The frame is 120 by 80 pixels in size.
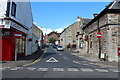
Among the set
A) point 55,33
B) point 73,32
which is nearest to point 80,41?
point 73,32

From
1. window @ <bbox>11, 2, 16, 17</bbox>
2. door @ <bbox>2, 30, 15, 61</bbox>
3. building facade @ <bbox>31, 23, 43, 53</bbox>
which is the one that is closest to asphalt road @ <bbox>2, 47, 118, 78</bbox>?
door @ <bbox>2, 30, 15, 61</bbox>

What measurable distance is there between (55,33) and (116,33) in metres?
95.4

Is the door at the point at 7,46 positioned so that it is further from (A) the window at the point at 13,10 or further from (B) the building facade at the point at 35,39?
(B) the building facade at the point at 35,39

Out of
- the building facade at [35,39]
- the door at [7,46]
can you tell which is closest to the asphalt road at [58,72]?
the door at [7,46]

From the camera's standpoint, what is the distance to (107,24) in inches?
608

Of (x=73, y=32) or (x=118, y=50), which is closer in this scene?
(x=118, y=50)

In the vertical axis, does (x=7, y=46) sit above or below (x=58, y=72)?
above

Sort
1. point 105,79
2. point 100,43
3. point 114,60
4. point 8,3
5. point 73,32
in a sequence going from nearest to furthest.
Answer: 1. point 105,79
2. point 8,3
3. point 114,60
4. point 100,43
5. point 73,32

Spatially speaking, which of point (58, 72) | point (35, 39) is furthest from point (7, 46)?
point (35, 39)

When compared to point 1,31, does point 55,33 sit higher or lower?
higher

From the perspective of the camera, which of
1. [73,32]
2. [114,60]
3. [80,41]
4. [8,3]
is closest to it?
[8,3]

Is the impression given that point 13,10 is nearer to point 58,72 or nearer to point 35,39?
point 58,72

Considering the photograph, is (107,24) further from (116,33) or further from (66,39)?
(66,39)

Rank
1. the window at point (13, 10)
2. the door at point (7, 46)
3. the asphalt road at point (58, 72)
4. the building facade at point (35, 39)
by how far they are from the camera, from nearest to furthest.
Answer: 1. the asphalt road at point (58, 72)
2. the door at point (7, 46)
3. the window at point (13, 10)
4. the building facade at point (35, 39)
